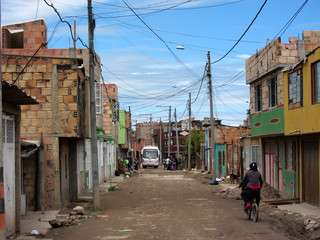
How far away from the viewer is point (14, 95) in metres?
10.5

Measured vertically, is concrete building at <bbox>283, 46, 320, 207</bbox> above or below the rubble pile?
above

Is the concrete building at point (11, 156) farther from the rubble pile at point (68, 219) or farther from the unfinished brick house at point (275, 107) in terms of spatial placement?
the unfinished brick house at point (275, 107)

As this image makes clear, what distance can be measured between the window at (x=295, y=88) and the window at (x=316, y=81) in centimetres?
119

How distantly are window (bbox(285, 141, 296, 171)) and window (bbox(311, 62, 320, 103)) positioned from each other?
12.4 ft

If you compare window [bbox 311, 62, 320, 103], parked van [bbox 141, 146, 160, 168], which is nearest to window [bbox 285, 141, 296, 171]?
window [bbox 311, 62, 320, 103]

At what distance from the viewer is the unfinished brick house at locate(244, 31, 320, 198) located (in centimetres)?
1998

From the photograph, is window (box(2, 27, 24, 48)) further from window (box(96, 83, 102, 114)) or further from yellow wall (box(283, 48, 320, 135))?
window (box(96, 83, 102, 114))

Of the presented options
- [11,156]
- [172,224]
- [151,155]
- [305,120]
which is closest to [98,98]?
[305,120]

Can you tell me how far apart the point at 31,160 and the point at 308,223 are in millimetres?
10014

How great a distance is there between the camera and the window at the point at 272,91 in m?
21.9

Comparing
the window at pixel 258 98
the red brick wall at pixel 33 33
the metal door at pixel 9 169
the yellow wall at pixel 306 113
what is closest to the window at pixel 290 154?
the yellow wall at pixel 306 113

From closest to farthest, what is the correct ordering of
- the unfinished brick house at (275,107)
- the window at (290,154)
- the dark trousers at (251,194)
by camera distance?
the dark trousers at (251,194) < the window at (290,154) < the unfinished brick house at (275,107)

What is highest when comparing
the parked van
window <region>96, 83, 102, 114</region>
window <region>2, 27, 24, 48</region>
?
window <region>2, 27, 24, 48</region>

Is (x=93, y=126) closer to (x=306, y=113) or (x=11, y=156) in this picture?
(x=11, y=156)
